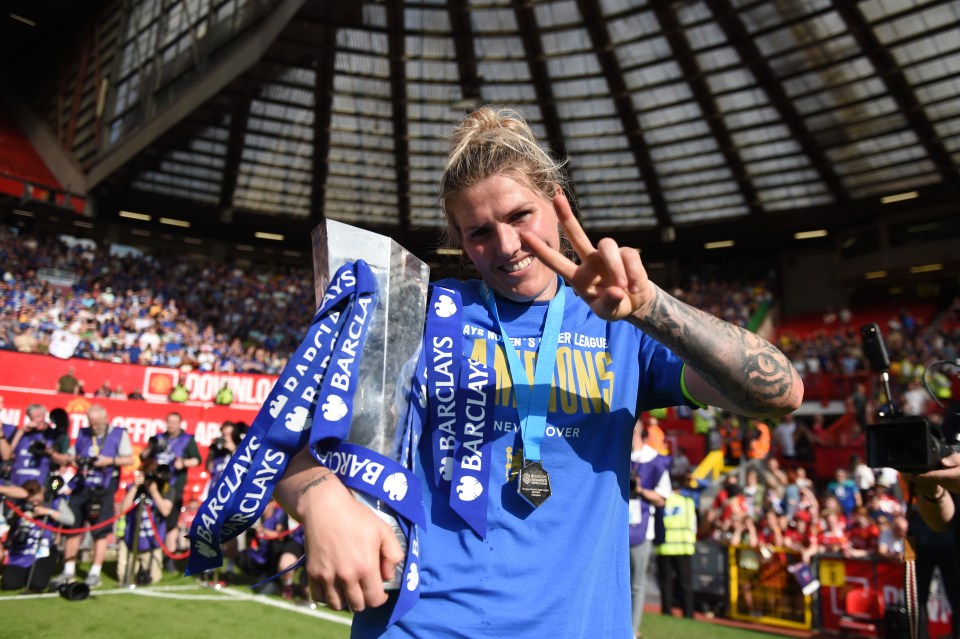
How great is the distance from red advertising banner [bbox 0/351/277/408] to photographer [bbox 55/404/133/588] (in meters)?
4.98

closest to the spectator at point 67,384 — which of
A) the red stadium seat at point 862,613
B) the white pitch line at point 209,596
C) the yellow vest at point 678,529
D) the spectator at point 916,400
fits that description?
the white pitch line at point 209,596

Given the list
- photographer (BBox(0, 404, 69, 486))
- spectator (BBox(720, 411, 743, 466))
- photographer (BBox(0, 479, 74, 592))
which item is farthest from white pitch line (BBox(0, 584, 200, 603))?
spectator (BBox(720, 411, 743, 466))

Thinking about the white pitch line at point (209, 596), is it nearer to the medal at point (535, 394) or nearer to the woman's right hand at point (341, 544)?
the medal at point (535, 394)

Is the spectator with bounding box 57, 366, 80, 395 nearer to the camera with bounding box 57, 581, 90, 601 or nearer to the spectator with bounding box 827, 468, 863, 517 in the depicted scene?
the camera with bounding box 57, 581, 90, 601

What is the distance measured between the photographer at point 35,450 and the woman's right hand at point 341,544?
31.1 ft

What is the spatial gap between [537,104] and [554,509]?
27.3m

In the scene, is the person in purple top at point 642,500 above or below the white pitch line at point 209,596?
above

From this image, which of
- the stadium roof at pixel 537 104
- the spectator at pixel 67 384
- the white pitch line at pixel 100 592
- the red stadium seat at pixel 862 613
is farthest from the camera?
the stadium roof at pixel 537 104

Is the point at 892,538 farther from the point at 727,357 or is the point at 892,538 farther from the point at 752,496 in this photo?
the point at 727,357

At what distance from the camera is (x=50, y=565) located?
8.53 meters

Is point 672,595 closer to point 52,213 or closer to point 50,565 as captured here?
point 50,565

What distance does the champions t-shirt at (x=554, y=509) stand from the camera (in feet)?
5.00

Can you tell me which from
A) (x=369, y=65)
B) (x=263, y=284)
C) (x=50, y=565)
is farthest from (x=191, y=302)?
(x=50, y=565)

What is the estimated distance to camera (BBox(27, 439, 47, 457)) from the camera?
9172 mm
